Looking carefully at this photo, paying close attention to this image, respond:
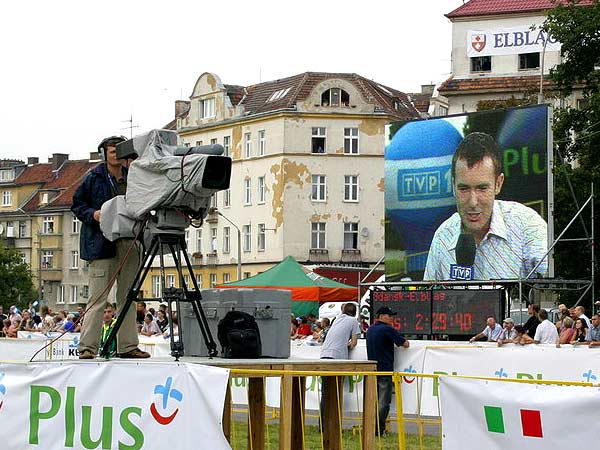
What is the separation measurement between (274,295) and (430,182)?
20.2m

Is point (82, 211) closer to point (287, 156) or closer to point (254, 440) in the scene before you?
point (254, 440)

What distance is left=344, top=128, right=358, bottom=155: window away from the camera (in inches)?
3410

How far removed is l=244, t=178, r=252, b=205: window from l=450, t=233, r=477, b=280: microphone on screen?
56.3 meters

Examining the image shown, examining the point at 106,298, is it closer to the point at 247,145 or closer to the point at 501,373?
the point at 501,373

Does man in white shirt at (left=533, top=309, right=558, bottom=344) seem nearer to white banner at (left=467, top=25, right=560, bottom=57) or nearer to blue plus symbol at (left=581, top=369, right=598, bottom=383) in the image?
blue plus symbol at (left=581, top=369, right=598, bottom=383)

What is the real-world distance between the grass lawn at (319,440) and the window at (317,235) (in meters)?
68.5

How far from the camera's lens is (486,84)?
72500 mm

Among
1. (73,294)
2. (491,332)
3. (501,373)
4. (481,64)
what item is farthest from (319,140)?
(501,373)

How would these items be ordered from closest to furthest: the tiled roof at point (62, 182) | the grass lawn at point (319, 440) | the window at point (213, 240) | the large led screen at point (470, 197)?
the grass lawn at point (319, 440), the large led screen at point (470, 197), the window at point (213, 240), the tiled roof at point (62, 182)

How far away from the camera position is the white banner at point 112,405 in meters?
10.6

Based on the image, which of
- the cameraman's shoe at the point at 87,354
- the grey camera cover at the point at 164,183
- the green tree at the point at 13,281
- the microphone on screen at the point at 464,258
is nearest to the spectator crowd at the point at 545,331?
the microphone on screen at the point at 464,258

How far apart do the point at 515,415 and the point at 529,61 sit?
63026 mm

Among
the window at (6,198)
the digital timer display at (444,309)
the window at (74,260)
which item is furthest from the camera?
the window at (6,198)

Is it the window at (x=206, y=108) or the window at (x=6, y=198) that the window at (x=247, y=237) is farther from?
the window at (x=6, y=198)
